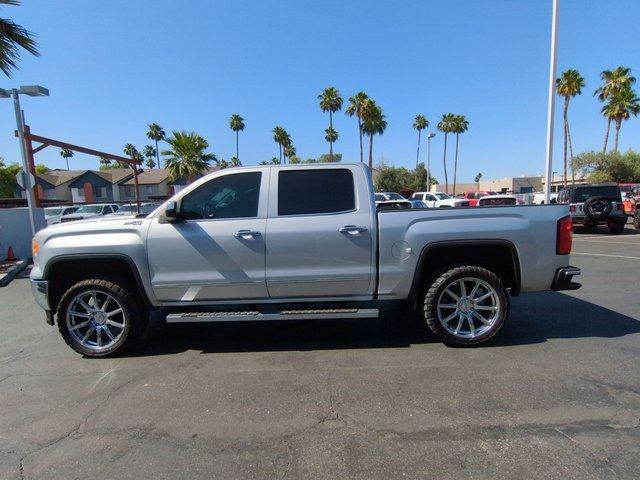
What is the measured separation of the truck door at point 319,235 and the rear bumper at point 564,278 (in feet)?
6.51

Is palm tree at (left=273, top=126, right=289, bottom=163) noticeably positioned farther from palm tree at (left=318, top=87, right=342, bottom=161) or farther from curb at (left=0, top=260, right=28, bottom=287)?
curb at (left=0, top=260, right=28, bottom=287)

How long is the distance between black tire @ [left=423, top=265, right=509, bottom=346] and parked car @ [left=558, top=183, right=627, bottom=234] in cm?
1276

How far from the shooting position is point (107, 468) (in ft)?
8.52

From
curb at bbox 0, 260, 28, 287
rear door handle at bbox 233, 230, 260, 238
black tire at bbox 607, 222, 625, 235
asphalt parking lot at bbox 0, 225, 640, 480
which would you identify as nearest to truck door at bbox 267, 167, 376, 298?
rear door handle at bbox 233, 230, 260, 238

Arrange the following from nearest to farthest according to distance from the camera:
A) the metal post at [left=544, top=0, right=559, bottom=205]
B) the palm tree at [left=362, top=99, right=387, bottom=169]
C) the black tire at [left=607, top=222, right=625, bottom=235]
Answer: the metal post at [left=544, top=0, right=559, bottom=205] < the black tire at [left=607, top=222, right=625, bottom=235] < the palm tree at [left=362, top=99, right=387, bottom=169]

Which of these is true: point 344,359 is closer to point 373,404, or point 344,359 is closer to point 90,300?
point 373,404

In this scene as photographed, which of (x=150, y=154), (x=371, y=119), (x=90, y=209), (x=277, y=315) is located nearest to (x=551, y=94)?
(x=277, y=315)

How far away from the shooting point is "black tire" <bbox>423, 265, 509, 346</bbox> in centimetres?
424

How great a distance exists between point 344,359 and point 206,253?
1810 millimetres

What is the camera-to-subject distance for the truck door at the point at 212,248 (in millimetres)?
4141

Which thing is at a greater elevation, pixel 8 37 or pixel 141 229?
pixel 8 37

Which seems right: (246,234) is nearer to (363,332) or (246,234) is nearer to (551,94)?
(363,332)

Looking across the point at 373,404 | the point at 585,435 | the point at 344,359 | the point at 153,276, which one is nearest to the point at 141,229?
the point at 153,276

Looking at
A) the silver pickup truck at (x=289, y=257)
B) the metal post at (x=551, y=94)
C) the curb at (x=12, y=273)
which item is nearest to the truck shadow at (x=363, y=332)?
the silver pickup truck at (x=289, y=257)
